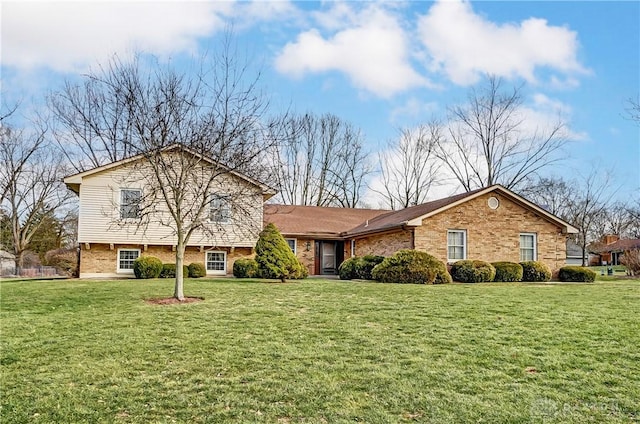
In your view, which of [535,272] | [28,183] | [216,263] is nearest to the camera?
[535,272]

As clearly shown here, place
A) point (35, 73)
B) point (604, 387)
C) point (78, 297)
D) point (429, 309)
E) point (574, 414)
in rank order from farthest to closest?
point (35, 73), point (78, 297), point (429, 309), point (604, 387), point (574, 414)

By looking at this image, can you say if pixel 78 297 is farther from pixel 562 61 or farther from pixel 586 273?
pixel 586 273

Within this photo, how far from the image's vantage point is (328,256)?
28000 mm

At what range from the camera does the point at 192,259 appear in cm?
2386

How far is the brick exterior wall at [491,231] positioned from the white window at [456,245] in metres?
0.19

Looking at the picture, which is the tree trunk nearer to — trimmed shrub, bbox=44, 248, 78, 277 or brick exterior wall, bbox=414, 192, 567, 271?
brick exterior wall, bbox=414, 192, 567, 271

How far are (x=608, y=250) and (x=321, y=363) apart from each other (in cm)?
5210

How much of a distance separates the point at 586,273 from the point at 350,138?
22549 millimetres

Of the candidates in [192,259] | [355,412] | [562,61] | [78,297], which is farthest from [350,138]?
[355,412]

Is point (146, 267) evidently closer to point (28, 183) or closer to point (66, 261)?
point (66, 261)

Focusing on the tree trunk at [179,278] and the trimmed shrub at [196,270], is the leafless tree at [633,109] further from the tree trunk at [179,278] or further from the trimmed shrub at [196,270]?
the trimmed shrub at [196,270]

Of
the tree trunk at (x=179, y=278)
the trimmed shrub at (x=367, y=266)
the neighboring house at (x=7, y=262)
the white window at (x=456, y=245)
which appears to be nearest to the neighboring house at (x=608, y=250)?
the white window at (x=456, y=245)

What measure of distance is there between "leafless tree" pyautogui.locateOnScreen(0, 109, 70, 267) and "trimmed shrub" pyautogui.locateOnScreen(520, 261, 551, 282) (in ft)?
95.5

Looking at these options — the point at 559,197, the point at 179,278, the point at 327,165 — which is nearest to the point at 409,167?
the point at 327,165
